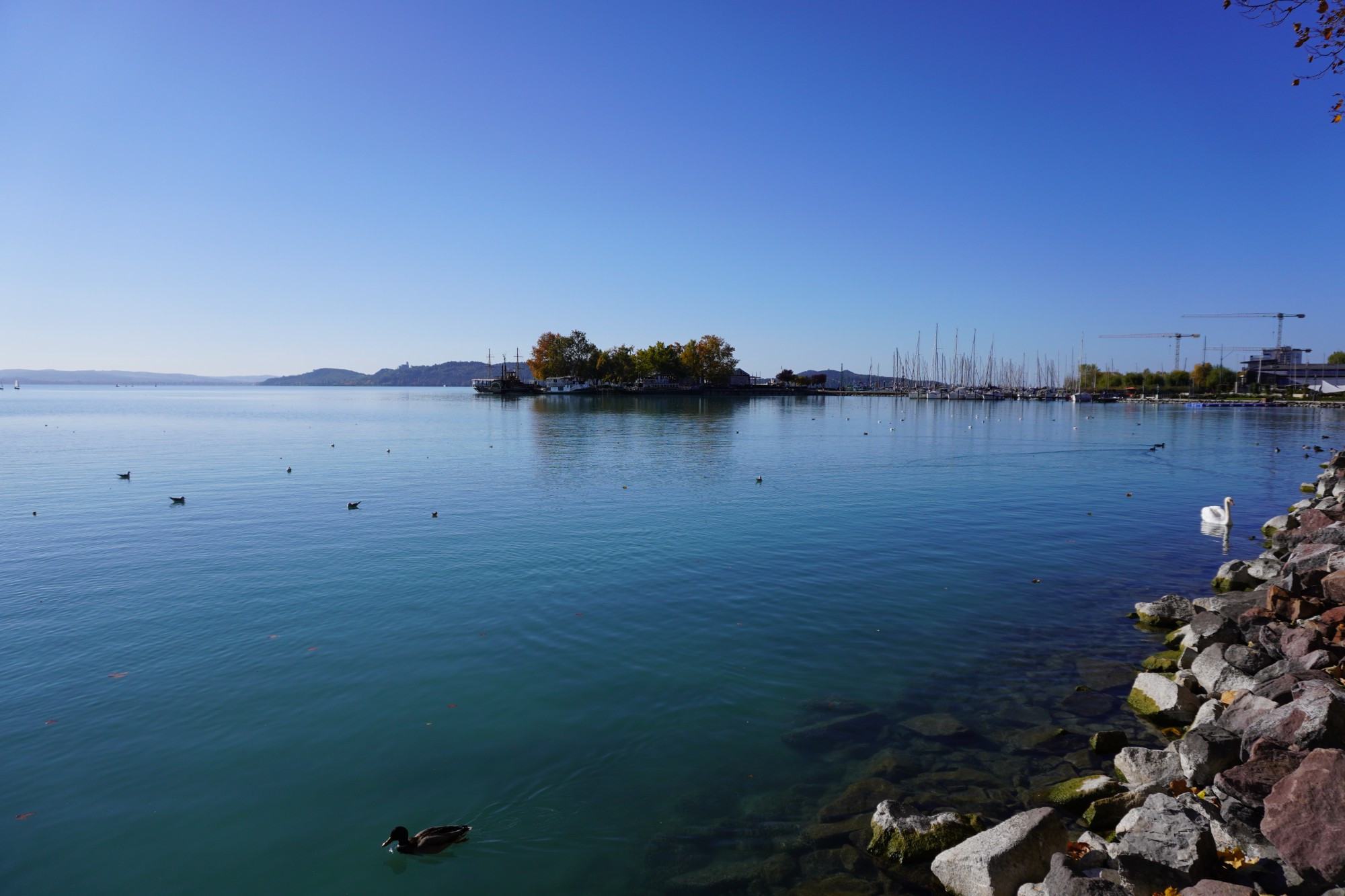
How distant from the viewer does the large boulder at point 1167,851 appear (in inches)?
236

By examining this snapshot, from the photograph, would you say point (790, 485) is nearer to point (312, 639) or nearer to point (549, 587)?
point (549, 587)

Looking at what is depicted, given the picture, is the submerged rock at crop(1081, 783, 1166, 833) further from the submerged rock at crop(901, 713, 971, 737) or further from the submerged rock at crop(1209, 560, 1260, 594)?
the submerged rock at crop(1209, 560, 1260, 594)

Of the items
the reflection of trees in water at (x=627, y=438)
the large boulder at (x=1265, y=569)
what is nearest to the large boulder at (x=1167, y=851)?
the large boulder at (x=1265, y=569)

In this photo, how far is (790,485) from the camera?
34.3m

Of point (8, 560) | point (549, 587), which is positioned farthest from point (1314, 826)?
point (8, 560)

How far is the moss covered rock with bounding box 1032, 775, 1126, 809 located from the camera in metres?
8.19

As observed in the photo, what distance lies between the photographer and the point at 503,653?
13055 millimetres

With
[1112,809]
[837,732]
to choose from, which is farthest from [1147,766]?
[837,732]

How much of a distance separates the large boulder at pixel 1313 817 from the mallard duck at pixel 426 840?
7.70 meters

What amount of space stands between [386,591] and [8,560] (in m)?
11.6

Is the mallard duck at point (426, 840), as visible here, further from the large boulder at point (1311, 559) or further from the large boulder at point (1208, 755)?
the large boulder at point (1311, 559)

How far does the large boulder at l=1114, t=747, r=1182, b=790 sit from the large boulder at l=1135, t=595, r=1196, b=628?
23.3 feet

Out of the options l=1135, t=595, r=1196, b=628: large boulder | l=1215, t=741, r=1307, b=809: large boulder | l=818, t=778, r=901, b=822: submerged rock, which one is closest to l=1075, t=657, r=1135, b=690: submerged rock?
l=1135, t=595, r=1196, b=628: large boulder

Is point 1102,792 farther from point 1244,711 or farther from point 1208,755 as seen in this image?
point 1244,711
